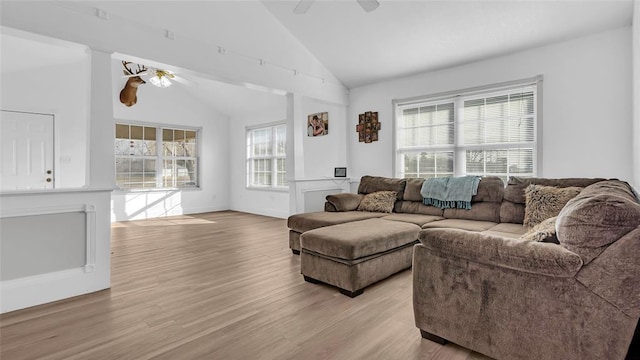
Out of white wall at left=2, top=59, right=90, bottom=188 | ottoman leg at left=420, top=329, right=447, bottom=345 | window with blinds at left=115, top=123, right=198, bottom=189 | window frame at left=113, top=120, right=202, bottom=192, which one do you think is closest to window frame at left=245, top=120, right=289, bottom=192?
window frame at left=113, top=120, right=202, bottom=192

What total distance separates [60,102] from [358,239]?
588 cm

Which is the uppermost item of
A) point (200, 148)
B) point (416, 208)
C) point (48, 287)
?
point (200, 148)

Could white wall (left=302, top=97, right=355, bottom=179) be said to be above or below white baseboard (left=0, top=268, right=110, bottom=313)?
above

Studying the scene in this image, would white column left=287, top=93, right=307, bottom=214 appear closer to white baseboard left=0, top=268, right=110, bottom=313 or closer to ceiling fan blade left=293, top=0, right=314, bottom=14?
ceiling fan blade left=293, top=0, right=314, bottom=14

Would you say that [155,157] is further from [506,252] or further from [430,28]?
[506,252]

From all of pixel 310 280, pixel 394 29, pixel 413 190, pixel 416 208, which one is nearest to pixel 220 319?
pixel 310 280

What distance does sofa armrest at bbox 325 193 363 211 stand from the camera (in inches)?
168

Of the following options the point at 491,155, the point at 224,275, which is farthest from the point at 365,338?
the point at 491,155

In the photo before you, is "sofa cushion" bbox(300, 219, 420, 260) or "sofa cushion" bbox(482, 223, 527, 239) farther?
"sofa cushion" bbox(482, 223, 527, 239)

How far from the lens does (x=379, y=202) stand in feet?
14.0

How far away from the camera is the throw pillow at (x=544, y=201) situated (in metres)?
2.98

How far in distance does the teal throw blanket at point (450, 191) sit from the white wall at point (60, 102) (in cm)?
532

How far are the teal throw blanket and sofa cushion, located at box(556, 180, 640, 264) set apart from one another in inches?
94.3

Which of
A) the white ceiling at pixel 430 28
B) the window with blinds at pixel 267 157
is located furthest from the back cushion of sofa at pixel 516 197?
the window with blinds at pixel 267 157
